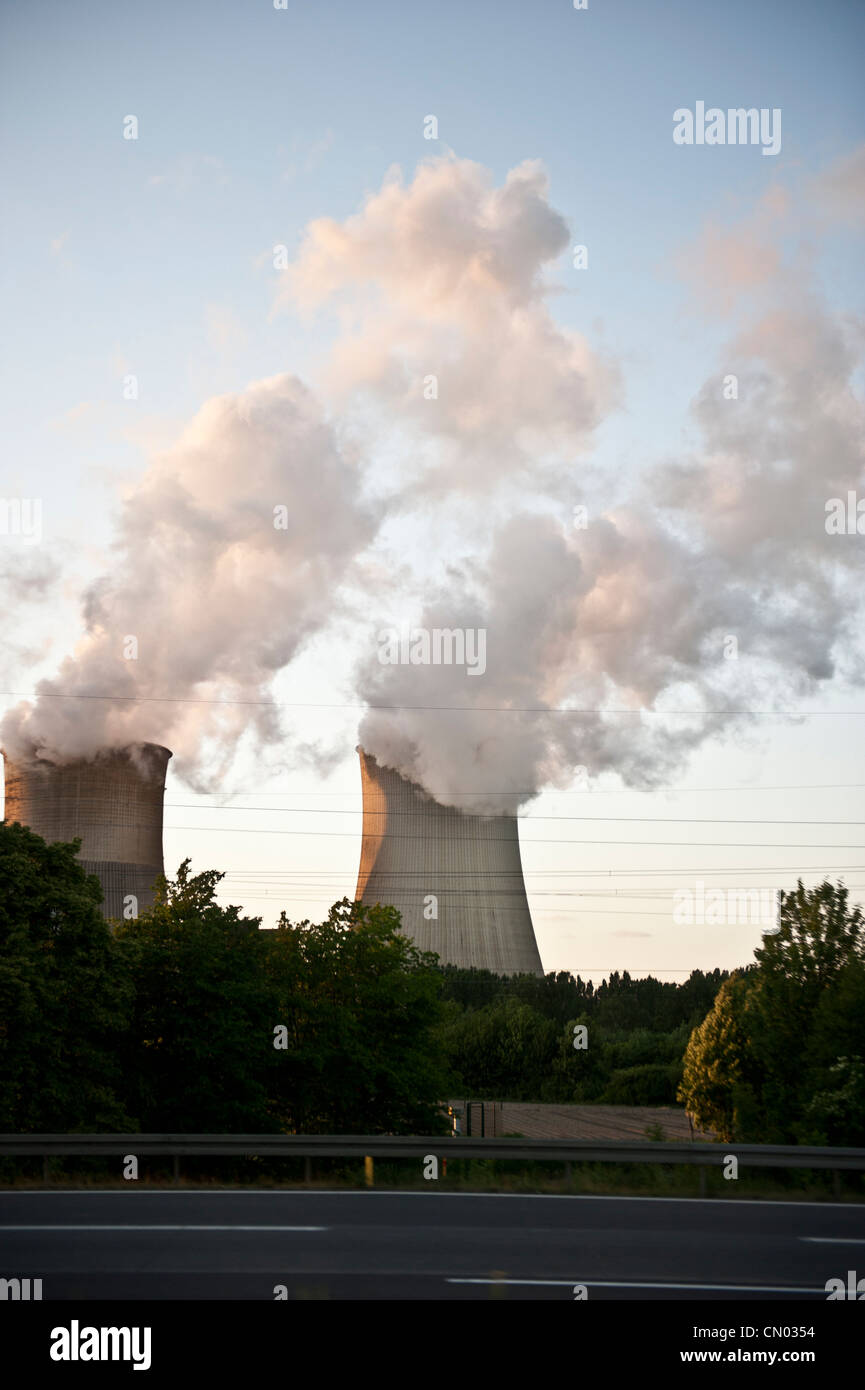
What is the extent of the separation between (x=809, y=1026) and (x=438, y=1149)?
11.3 metres

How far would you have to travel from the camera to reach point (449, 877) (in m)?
28.8

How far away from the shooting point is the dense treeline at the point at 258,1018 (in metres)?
15.8

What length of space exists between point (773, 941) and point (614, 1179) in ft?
37.0

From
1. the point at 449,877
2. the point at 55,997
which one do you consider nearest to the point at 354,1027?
the point at 55,997

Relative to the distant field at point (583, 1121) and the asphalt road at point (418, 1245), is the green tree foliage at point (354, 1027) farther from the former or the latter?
the asphalt road at point (418, 1245)

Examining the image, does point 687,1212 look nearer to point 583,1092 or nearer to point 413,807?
point 413,807

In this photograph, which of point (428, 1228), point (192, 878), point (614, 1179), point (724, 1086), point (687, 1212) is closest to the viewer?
point (428, 1228)

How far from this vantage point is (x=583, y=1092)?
48.2 meters

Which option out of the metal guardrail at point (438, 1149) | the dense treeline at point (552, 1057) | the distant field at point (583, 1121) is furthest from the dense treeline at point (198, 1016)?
the dense treeline at point (552, 1057)

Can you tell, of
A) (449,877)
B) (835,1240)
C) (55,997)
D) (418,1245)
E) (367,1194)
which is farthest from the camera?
(449,877)

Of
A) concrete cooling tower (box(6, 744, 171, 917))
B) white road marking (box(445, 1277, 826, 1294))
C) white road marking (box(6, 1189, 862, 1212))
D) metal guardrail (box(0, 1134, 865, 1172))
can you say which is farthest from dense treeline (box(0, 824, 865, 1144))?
white road marking (box(445, 1277, 826, 1294))

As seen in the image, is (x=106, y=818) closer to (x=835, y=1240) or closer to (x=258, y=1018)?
(x=258, y=1018)

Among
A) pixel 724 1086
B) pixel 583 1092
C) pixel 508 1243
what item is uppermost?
pixel 508 1243
